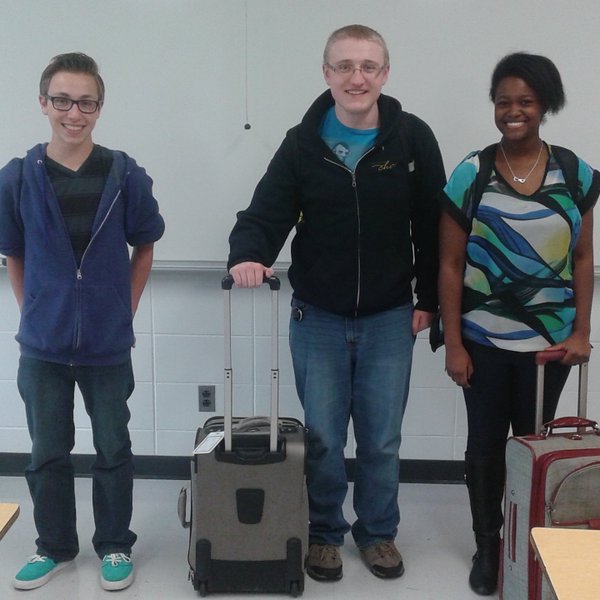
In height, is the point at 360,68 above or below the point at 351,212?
above

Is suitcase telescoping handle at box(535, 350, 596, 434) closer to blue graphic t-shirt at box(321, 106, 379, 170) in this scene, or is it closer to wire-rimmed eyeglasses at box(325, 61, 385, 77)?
blue graphic t-shirt at box(321, 106, 379, 170)

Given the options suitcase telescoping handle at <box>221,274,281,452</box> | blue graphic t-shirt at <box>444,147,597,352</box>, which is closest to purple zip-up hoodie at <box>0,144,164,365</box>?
suitcase telescoping handle at <box>221,274,281,452</box>

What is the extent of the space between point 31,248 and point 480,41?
5.19ft

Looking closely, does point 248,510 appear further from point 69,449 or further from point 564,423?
point 564,423

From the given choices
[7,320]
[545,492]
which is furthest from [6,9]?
[545,492]

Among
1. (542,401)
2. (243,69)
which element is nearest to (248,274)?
(542,401)

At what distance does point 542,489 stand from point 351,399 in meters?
0.62

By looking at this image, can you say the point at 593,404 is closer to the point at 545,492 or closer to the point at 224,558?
the point at 545,492

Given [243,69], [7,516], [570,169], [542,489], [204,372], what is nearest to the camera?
[7,516]

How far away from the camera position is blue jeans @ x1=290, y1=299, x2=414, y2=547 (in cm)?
208

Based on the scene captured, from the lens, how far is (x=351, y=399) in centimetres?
217

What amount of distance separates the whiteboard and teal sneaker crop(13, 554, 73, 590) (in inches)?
47.9

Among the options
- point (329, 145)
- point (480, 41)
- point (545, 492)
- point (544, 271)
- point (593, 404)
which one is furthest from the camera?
point (593, 404)

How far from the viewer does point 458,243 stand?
1934mm
